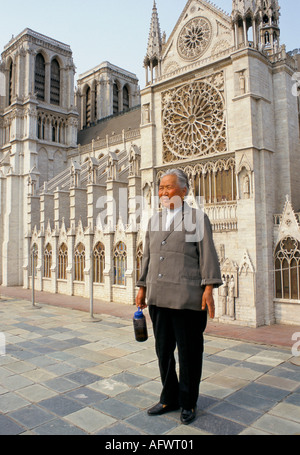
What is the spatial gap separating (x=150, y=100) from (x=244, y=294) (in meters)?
10.0

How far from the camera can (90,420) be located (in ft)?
14.0

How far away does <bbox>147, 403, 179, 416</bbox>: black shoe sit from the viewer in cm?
433

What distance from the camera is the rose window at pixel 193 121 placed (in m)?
14.5

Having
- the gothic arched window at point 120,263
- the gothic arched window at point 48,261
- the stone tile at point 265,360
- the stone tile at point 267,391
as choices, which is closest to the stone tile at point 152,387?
the stone tile at point 267,391

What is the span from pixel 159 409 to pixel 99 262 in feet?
48.9

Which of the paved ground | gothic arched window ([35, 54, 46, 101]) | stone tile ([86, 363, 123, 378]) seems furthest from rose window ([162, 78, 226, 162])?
gothic arched window ([35, 54, 46, 101])

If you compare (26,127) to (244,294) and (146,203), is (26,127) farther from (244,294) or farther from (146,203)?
(244,294)

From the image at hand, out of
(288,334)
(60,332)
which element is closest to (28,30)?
(60,332)

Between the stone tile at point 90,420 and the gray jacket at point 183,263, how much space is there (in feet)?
4.99

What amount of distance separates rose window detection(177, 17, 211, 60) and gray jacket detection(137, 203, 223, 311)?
43.3ft

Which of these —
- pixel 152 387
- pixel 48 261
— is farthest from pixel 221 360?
pixel 48 261

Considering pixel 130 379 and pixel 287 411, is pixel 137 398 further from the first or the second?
pixel 287 411

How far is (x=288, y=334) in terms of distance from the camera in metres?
10.3

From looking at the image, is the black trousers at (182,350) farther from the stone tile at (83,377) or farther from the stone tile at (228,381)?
the stone tile at (83,377)
